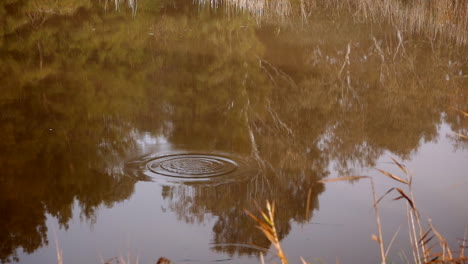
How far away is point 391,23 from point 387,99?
4781 mm

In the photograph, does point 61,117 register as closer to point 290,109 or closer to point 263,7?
point 290,109

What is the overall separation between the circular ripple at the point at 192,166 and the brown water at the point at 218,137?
0.06 feet

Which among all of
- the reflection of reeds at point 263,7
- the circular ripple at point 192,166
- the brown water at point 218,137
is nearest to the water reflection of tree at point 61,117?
the brown water at point 218,137

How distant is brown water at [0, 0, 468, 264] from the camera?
13.7ft

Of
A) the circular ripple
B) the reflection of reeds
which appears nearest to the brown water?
the circular ripple

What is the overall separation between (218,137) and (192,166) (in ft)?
2.99

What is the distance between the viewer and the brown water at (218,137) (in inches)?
164

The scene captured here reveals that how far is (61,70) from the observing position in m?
8.46

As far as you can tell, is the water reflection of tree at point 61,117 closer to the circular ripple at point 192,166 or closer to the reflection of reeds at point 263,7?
the circular ripple at point 192,166

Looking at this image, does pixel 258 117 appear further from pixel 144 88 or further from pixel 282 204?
pixel 282 204

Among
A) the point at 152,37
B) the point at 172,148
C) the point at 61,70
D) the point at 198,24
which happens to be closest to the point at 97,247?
the point at 172,148

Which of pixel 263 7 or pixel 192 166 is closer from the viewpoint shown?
pixel 192 166

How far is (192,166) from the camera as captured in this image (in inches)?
204

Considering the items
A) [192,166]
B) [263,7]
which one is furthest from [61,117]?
[263,7]
